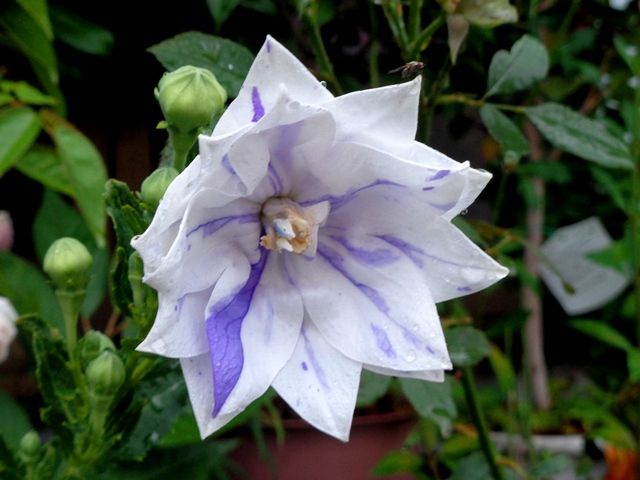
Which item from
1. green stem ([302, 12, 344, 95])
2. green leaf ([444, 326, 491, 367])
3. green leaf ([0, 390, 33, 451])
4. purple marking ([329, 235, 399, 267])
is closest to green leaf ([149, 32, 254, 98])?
green stem ([302, 12, 344, 95])

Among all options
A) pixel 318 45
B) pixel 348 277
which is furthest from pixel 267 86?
pixel 318 45

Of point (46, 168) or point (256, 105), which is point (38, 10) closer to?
point (46, 168)

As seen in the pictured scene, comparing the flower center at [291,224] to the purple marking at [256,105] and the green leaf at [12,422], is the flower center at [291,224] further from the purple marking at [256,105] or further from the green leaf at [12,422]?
the green leaf at [12,422]

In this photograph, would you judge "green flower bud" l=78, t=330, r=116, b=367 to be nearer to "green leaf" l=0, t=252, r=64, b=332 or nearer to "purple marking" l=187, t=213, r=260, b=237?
"purple marking" l=187, t=213, r=260, b=237

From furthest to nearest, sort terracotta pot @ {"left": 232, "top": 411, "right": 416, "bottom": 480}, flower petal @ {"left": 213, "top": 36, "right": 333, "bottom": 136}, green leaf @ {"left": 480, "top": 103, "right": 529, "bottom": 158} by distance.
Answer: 1. terracotta pot @ {"left": 232, "top": 411, "right": 416, "bottom": 480}
2. green leaf @ {"left": 480, "top": 103, "right": 529, "bottom": 158}
3. flower petal @ {"left": 213, "top": 36, "right": 333, "bottom": 136}

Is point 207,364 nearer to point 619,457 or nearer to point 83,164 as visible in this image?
point 83,164
